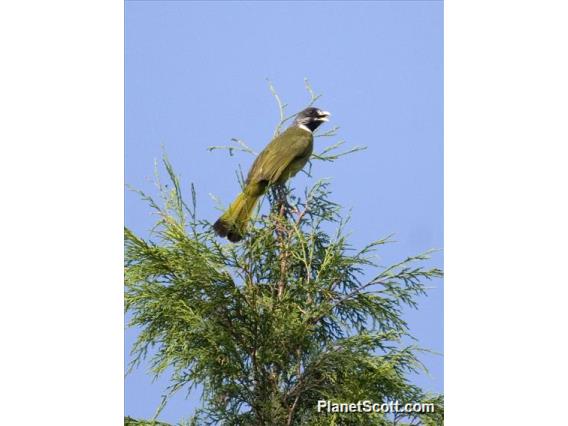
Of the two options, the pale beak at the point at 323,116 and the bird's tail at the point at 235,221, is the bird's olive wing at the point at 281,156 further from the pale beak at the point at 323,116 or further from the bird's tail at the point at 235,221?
the bird's tail at the point at 235,221

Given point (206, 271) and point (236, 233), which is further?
point (236, 233)

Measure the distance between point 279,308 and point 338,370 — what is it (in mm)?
451

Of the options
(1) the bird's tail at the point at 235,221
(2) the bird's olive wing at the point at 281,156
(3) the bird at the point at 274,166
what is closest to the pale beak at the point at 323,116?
(3) the bird at the point at 274,166

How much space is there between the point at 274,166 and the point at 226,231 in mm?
729

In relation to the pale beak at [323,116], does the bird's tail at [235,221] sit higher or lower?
lower

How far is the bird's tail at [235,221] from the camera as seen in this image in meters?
5.88

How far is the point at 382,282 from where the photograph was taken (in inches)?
230

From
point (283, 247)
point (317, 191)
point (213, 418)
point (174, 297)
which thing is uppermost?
point (317, 191)

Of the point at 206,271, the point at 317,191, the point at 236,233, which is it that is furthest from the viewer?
the point at 317,191

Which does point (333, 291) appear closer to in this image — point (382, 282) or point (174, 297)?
point (382, 282)

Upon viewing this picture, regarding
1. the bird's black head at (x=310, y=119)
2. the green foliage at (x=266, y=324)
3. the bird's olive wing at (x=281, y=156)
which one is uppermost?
the bird's black head at (x=310, y=119)

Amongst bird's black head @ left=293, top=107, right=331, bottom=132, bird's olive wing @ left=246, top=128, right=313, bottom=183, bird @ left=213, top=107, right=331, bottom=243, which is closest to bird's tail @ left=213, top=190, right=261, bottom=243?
bird @ left=213, top=107, right=331, bottom=243
